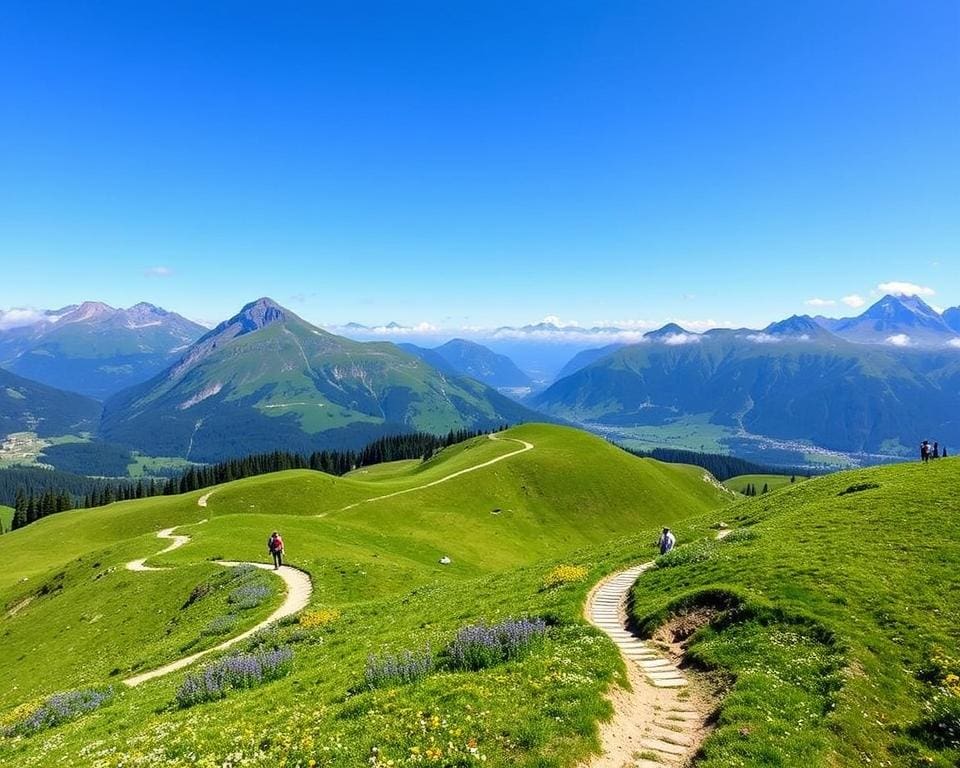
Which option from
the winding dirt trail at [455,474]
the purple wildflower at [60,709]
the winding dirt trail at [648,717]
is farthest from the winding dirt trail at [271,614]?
the winding dirt trail at [455,474]

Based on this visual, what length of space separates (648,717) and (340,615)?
843 inches

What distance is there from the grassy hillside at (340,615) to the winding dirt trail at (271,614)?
4.00 feet

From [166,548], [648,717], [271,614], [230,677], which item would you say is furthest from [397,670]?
[166,548]

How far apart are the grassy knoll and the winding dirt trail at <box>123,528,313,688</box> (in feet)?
74.5

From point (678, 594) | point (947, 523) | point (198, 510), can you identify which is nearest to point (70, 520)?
point (198, 510)

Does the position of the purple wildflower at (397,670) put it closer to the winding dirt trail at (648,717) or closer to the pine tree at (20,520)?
the winding dirt trail at (648,717)

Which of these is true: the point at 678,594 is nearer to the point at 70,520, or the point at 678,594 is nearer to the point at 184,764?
the point at 184,764

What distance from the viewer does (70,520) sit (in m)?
99.9

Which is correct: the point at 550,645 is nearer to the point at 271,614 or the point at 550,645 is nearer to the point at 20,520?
the point at 271,614

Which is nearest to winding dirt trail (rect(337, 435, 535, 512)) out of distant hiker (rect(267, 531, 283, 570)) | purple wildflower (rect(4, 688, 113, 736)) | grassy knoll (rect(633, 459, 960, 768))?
distant hiker (rect(267, 531, 283, 570))

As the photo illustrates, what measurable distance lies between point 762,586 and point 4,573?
90.7 m

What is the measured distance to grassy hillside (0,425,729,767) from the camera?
521 inches

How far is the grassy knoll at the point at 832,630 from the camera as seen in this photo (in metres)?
Answer: 12.7

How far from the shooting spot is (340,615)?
102 feet
